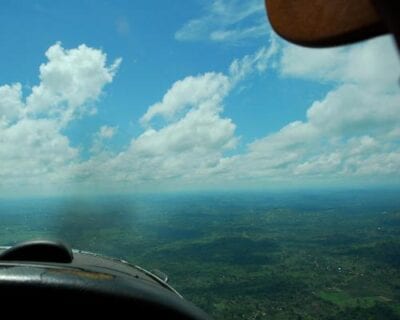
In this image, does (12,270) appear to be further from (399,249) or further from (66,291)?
(399,249)

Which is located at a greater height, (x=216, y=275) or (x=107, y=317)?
(x=107, y=317)

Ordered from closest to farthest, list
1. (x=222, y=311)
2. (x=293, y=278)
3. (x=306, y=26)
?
(x=306, y=26) → (x=222, y=311) → (x=293, y=278)

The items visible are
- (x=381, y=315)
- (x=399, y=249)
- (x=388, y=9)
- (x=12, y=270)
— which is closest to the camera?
(x=388, y=9)

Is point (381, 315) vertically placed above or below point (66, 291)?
below

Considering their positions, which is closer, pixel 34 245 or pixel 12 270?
pixel 12 270

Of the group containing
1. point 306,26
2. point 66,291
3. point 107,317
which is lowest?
point 107,317

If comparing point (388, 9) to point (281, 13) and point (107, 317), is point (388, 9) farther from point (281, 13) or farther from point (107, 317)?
point (107, 317)

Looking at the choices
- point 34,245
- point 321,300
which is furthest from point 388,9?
point 321,300

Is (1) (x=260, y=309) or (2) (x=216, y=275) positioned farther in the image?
(2) (x=216, y=275)

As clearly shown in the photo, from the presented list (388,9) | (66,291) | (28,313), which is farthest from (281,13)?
(28,313)
